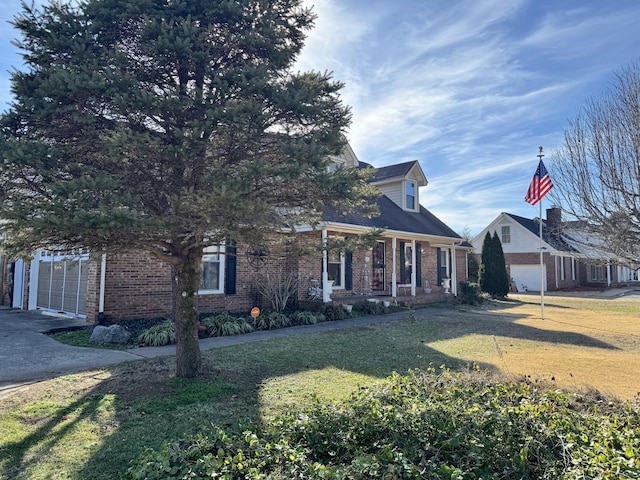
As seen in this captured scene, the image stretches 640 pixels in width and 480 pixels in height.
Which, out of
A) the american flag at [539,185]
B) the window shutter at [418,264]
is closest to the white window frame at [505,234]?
the window shutter at [418,264]

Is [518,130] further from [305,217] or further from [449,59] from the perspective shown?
[305,217]

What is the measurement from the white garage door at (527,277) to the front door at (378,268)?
64.9 ft

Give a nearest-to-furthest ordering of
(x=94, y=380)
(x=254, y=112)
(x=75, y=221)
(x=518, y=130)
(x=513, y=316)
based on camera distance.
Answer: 1. (x=75, y=221)
2. (x=254, y=112)
3. (x=94, y=380)
4. (x=518, y=130)
5. (x=513, y=316)

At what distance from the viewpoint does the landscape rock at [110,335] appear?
873 centimetres

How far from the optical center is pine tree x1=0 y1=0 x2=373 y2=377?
4.48 m

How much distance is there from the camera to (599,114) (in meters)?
9.89

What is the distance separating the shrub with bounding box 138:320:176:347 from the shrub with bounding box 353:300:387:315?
7212 mm

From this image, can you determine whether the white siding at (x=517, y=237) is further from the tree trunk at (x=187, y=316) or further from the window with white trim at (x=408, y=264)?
the tree trunk at (x=187, y=316)

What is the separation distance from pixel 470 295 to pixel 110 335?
625 inches

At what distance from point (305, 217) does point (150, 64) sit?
9.78 ft

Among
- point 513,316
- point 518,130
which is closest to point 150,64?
point 518,130

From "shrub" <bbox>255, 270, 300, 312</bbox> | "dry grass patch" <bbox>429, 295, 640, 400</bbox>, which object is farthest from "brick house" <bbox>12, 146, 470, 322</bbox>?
"dry grass patch" <bbox>429, 295, 640, 400</bbox>

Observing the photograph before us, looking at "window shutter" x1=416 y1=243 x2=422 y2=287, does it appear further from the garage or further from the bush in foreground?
the bush in foreground

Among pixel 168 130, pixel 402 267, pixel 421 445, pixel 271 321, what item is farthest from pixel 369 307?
pixel 421 445
